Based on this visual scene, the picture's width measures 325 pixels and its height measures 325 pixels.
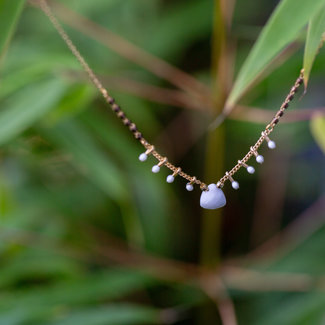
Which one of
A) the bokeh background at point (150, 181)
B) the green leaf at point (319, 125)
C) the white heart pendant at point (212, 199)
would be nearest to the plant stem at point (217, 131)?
the bokeh background at point (150, 181)

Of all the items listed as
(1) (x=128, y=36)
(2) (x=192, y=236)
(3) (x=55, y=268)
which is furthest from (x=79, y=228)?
(1) (x=128, y=36)

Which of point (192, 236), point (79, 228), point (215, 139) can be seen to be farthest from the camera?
point (192, 236)

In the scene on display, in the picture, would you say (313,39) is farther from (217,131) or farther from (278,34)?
(217,131)

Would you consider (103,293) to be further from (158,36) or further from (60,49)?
(158,36)

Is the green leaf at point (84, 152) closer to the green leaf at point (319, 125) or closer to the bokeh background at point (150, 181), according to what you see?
the bokeh background at point (150, 181)

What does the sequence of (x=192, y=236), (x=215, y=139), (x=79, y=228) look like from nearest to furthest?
(x=215, y=139) < (x=79, y=228) < (x=192, y=236)

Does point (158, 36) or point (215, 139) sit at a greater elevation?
point (158, 36)
